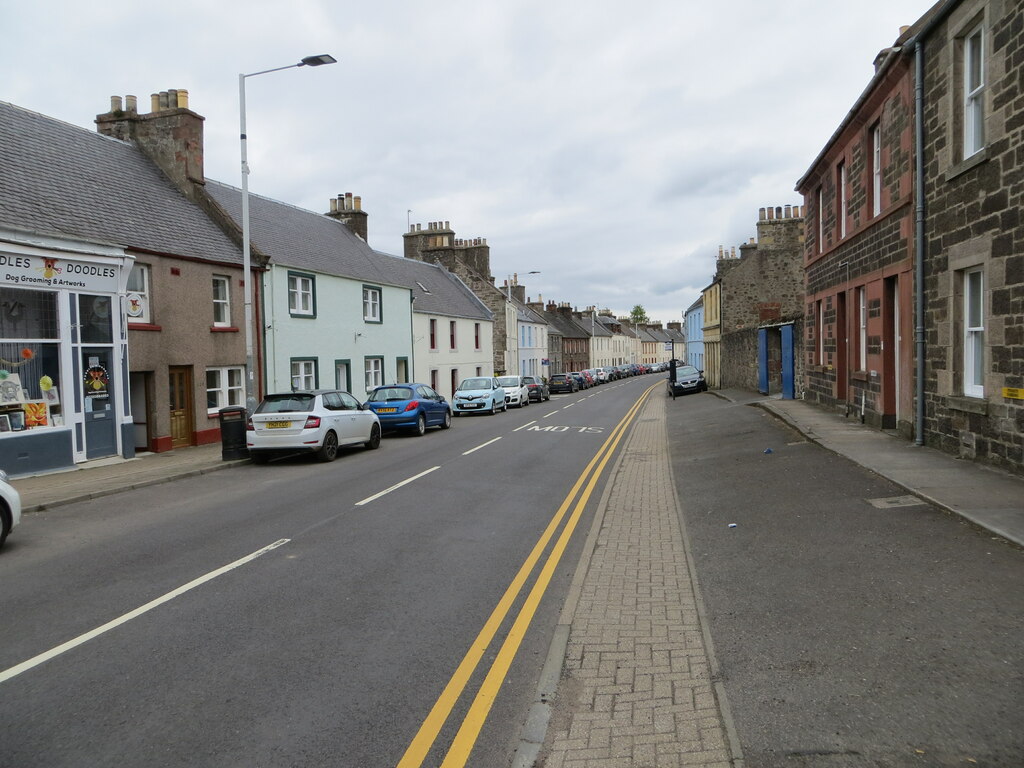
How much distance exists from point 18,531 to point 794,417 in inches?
627

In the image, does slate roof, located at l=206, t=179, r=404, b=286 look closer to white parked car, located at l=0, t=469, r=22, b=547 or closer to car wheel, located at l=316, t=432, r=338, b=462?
car wheel, located at l=316, t=432, r=338, b=462

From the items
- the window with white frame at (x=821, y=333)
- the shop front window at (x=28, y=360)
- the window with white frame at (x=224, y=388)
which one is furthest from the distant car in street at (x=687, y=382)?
the shop front window at (x=28, y=360)

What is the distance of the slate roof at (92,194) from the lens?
15.7 metres

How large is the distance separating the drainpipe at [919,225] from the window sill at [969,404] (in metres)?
1.06

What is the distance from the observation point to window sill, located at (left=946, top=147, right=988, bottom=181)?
388 inches

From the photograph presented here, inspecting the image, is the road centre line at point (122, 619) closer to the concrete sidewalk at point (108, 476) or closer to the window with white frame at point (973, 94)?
the concrete sidewalk at point (108, 476)

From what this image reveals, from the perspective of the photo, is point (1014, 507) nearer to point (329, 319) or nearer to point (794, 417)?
point (794, 417)

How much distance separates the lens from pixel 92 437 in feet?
50.1

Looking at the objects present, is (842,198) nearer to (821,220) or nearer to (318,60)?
(821,220)

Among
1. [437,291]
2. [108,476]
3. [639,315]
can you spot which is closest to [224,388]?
[108,476]

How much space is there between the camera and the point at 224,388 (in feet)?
66.6

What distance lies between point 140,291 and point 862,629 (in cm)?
1750

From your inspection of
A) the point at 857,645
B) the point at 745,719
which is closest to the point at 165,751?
the point at 745,719

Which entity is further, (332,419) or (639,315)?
(639,315)
